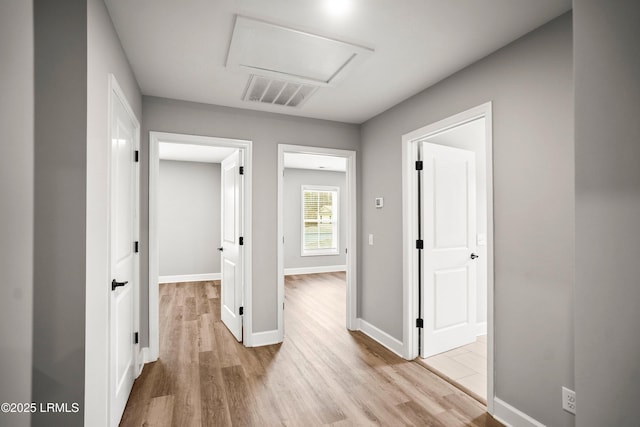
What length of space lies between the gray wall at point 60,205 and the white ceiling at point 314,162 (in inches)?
185

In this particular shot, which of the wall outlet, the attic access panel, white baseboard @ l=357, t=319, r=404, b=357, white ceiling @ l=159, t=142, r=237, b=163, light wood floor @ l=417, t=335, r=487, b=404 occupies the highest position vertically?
white ceiling @ l=159, t=142, r=237, b=163

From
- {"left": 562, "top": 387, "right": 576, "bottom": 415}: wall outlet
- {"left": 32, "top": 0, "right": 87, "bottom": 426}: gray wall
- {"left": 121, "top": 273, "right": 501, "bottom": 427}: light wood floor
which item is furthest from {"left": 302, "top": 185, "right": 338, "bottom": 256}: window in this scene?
{"left": 32, "top": 0, "right": 87, "bottom": 426}: gray wall

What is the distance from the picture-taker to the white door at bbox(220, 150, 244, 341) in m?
3.34

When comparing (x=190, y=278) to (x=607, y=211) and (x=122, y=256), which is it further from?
(x=607, y=211)

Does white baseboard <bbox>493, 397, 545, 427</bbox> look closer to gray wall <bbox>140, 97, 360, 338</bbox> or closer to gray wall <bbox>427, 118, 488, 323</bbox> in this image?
gray wall <bbox>427, 118, 488, 323</bbox>

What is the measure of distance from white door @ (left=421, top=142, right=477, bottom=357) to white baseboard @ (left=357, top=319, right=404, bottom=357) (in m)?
0.25

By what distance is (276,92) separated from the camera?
281cm

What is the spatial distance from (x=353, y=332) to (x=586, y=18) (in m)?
3.39

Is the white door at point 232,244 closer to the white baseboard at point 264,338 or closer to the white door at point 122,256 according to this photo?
the white baseboard at point 264,338

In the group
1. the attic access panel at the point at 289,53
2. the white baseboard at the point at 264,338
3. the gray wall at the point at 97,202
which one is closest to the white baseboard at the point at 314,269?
the white baseboard at the point at 264,338

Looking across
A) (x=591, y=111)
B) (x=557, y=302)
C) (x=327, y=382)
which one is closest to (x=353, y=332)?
(x=327, y=382)

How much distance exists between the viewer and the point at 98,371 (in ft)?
5.01

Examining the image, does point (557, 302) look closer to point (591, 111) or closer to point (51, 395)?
point (591, 111)

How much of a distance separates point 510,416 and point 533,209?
1.35 metres
